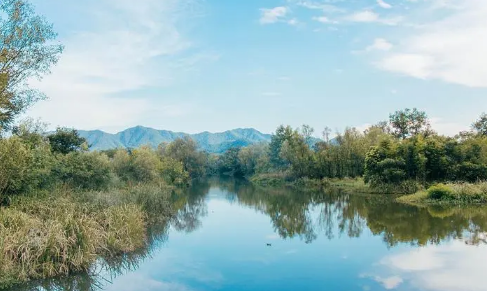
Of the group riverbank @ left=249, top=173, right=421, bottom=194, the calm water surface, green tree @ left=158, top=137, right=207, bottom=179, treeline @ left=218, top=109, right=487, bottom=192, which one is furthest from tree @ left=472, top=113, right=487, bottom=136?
green tree @ left=158, top=137, right=207, bottom=179

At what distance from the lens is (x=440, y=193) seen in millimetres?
25812

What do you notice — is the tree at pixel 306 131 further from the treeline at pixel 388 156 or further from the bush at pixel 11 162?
the bush at pixel 11 162

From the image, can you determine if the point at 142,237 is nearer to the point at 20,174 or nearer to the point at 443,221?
the point at 20,174

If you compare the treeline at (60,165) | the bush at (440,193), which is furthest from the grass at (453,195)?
the treeline at (60,165)

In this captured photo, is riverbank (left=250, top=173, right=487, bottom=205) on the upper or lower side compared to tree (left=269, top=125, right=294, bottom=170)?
lower

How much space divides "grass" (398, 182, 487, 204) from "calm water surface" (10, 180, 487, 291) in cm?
272

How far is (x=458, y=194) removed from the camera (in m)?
25.3

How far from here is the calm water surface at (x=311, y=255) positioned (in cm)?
1010

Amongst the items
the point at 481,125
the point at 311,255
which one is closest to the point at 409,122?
the point at 481,125

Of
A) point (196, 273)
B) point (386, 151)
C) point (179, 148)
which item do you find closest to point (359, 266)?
point (196, 273)

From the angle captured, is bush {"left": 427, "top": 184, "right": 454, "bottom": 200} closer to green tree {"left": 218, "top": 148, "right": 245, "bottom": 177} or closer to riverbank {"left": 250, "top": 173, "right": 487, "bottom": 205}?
riverbank {"left": 250, "top": 173, "right": 487, "bottom": 205}

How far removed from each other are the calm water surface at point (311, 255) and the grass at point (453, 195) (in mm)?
2719

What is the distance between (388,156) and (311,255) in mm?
23081

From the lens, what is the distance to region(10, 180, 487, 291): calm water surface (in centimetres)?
1010
